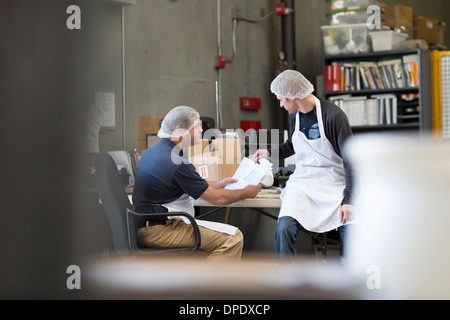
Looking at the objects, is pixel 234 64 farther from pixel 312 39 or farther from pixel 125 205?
pixel 125 205

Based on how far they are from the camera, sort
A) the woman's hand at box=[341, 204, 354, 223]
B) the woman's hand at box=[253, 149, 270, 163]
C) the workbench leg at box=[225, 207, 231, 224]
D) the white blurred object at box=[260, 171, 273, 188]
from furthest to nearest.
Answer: the workbench leg at box=[225, 207, 231, 224] < the white blurred object at box=[260, 171, 273, 188] < the woman's hand at box=[253, 149, 270, 163] < the woman's hand at box=[341, 204, 354, 223]

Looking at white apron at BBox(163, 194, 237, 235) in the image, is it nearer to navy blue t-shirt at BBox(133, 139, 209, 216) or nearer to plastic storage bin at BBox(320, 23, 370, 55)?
navy blue t-shirt at BBox(133, 139, 209, 216)

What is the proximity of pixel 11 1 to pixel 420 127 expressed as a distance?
18.0ft

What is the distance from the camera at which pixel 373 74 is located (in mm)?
5746

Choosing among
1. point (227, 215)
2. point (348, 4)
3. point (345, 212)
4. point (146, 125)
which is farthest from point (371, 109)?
point (345, 212)

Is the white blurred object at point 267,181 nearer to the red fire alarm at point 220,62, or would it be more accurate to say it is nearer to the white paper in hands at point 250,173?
the white paper in hands at point 250,173

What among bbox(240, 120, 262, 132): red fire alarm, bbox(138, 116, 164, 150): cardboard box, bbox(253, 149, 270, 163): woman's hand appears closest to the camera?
bbox(253, 149, 270, 163): woman's hand

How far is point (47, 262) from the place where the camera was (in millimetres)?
535

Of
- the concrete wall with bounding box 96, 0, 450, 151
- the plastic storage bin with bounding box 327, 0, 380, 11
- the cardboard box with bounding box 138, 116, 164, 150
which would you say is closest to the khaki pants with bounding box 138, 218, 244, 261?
the concrete wall with bounding box 96, 0, 450, 151

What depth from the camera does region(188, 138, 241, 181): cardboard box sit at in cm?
292

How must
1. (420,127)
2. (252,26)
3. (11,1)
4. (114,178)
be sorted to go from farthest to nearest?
(252,26) < (420,127) < (114,178) < (11,1)

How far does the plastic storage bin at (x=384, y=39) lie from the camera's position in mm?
5680

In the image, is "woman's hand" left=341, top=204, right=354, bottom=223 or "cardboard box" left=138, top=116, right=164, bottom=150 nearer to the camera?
"woman's hand" left=341, top=204, right=354, bottom=223
